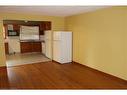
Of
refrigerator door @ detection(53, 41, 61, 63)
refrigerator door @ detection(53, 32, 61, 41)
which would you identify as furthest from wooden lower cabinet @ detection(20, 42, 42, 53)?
refrigerator door @ detection(53, 32, 61, 41)

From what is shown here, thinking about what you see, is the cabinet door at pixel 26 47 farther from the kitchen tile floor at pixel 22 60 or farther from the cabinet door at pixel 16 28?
the kitchen tile floor at pixel 22 60

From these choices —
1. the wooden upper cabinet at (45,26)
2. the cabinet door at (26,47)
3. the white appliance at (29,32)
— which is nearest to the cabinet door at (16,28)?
the white appliance at (29,32)

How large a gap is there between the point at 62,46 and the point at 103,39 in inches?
74.4

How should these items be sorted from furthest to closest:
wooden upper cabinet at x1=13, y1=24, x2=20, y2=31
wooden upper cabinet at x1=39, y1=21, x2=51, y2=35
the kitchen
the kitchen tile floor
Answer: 1. wooden upper cabinet at x1=13, y1=24, x2=20, y2=31
2. the kitchen
3. wooden upper cabinet at x1=39, y1=21, x2=51, y2=35
4. the kitchen tile floor

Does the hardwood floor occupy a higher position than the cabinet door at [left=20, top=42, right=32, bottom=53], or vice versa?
the cabinet door at [left=20, top=42, right=32, bottom=53]

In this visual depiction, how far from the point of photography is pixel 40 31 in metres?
8.71

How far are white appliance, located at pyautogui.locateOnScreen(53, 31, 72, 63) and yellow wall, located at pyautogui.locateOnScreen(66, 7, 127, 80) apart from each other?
320 mm

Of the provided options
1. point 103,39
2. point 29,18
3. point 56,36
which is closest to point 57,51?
point 56,36

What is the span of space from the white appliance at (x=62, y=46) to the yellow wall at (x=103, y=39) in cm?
32

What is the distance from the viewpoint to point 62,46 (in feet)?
17.7

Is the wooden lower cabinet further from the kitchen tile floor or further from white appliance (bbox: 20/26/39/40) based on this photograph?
the kitchen tile floor

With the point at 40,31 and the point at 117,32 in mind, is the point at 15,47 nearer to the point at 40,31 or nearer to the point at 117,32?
the point at 40,31

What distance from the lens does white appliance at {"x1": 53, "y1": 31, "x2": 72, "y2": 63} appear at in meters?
5.36
